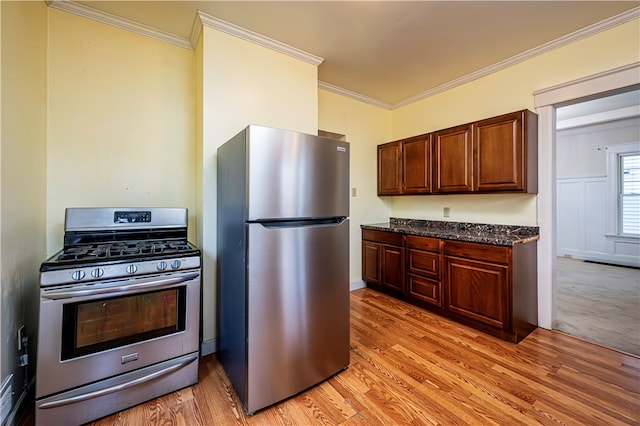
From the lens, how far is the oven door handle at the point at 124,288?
1353mm

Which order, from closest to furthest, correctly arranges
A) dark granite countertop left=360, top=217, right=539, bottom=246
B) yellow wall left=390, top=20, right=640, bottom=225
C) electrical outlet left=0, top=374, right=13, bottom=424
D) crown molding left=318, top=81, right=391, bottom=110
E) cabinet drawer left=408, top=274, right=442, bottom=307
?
electrical outlet left=0, top=374, right=13, bottom=424
yellow wall left=390, top=20, right=640, bottom=225
dark granite countertop left=360, top=217, right=539, bottom=246
cabinet drawer left=408, top=274, right=442, bottom=307
crown molding left=318, top=81, right=391, bottom=110

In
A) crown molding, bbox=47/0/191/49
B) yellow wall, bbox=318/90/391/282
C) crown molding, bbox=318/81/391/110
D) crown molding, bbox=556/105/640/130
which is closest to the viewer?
crown molding, bbox=47/0/191/49

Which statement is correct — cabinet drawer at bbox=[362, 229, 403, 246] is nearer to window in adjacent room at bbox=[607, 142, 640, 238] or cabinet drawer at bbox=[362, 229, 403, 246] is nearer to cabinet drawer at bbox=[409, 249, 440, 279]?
cabinet drawer at bbox=[409, 249, 440, 279]

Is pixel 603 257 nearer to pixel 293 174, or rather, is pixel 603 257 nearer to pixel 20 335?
pixel 293 174

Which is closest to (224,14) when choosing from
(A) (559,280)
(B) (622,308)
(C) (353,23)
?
(C) (353,23)

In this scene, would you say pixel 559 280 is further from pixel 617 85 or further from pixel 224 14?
pixel 224 14

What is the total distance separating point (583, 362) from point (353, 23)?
3.20 m

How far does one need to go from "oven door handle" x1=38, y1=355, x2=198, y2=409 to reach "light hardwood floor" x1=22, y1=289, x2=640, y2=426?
0.16 meters

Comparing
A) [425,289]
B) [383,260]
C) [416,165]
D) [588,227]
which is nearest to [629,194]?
[588,227]

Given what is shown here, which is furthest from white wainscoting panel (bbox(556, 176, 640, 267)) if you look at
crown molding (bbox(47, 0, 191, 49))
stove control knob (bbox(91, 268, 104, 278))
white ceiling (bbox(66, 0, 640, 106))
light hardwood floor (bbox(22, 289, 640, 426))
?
stove control knob (bbox(91, 268, 104, 278))

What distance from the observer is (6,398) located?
52.5 inches

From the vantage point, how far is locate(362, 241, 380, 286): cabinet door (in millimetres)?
3527

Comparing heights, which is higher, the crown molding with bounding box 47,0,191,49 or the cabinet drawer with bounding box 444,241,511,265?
the crown molding with bounding box 47,0,191,49

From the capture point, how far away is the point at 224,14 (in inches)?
81.1
